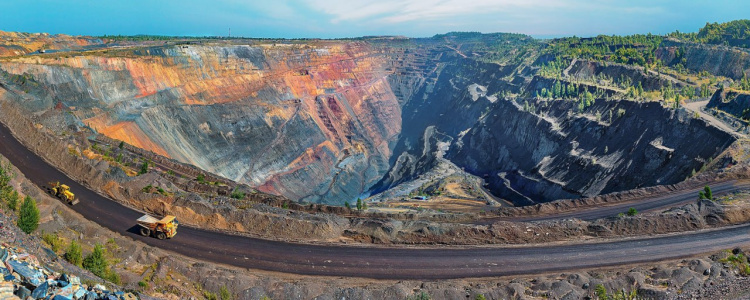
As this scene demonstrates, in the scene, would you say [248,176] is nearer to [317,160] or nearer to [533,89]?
[317,160]

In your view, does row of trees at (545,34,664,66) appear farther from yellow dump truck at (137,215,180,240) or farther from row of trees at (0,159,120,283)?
row of trees at (0,159,120,283)

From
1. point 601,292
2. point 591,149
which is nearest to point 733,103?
point 591,149

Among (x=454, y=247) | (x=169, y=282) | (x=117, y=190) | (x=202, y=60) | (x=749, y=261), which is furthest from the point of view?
(x=202, y=60)

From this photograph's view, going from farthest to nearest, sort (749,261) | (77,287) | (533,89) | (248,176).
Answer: (533,89) → (248,176) → (749,261) → (77,287)

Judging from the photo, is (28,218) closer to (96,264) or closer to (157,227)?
(96,264)

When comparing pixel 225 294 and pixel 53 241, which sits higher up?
pixel 53 241

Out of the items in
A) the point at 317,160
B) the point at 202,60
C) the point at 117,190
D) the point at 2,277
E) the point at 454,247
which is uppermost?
the point at 202,60

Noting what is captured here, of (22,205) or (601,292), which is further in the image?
(22,205)

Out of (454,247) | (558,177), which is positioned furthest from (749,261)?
(558,177)
